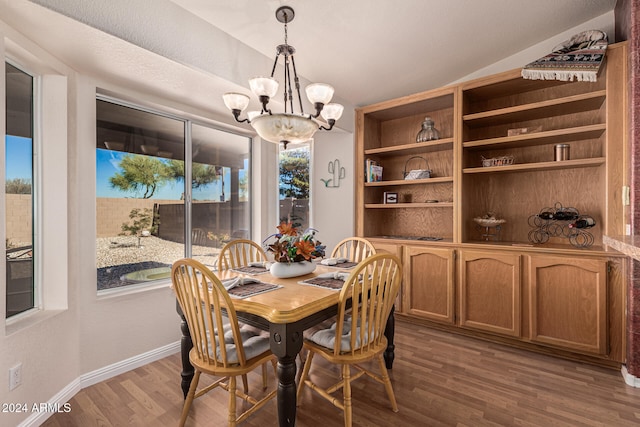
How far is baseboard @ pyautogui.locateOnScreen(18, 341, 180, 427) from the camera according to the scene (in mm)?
1768

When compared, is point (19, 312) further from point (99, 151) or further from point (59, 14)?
point (59, 14)

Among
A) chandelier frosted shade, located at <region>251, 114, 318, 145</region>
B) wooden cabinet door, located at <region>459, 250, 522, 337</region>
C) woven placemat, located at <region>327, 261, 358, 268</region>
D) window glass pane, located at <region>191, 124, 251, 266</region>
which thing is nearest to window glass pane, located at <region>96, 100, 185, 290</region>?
window glass pane, located at <region>191, 124, 251, 266</region>

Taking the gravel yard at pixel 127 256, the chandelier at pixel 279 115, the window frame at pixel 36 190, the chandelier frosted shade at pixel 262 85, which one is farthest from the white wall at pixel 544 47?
the window frame at pixel 36 190

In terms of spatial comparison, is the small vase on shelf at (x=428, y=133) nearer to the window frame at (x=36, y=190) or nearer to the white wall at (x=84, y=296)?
the white wall at (x=84, y=296)

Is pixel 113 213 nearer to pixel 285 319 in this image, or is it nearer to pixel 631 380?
pixel 285 319

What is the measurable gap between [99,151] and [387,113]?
9.62 feet

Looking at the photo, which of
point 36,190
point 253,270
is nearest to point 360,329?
point 253,270

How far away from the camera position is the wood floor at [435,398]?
1.79 meters

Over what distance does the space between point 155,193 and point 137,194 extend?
0.15 meters

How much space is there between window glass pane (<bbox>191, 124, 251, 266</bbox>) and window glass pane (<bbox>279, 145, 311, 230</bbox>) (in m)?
0.53

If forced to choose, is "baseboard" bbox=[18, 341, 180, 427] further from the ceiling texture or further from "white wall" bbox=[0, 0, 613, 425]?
the ceiling texture

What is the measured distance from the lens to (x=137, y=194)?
103 inches

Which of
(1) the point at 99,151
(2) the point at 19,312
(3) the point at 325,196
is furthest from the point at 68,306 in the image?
Result: (3) the point at 325,196

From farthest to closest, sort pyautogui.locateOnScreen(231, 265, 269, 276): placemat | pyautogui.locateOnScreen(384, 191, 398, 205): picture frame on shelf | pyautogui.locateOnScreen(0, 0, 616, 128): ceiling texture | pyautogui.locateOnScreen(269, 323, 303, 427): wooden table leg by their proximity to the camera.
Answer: pyautogui.locateOnScreen(384, 191, 398, 205): picture frame on shelf → pyautogui.locateOnScreen(231, 265, 269, 276): placemat → pyautogui.locateOnScreen(0, 0, 616, 128): ceiling texture → pyautogui.locateOnScreen(269, 323, 303, 427): wooden table leg
